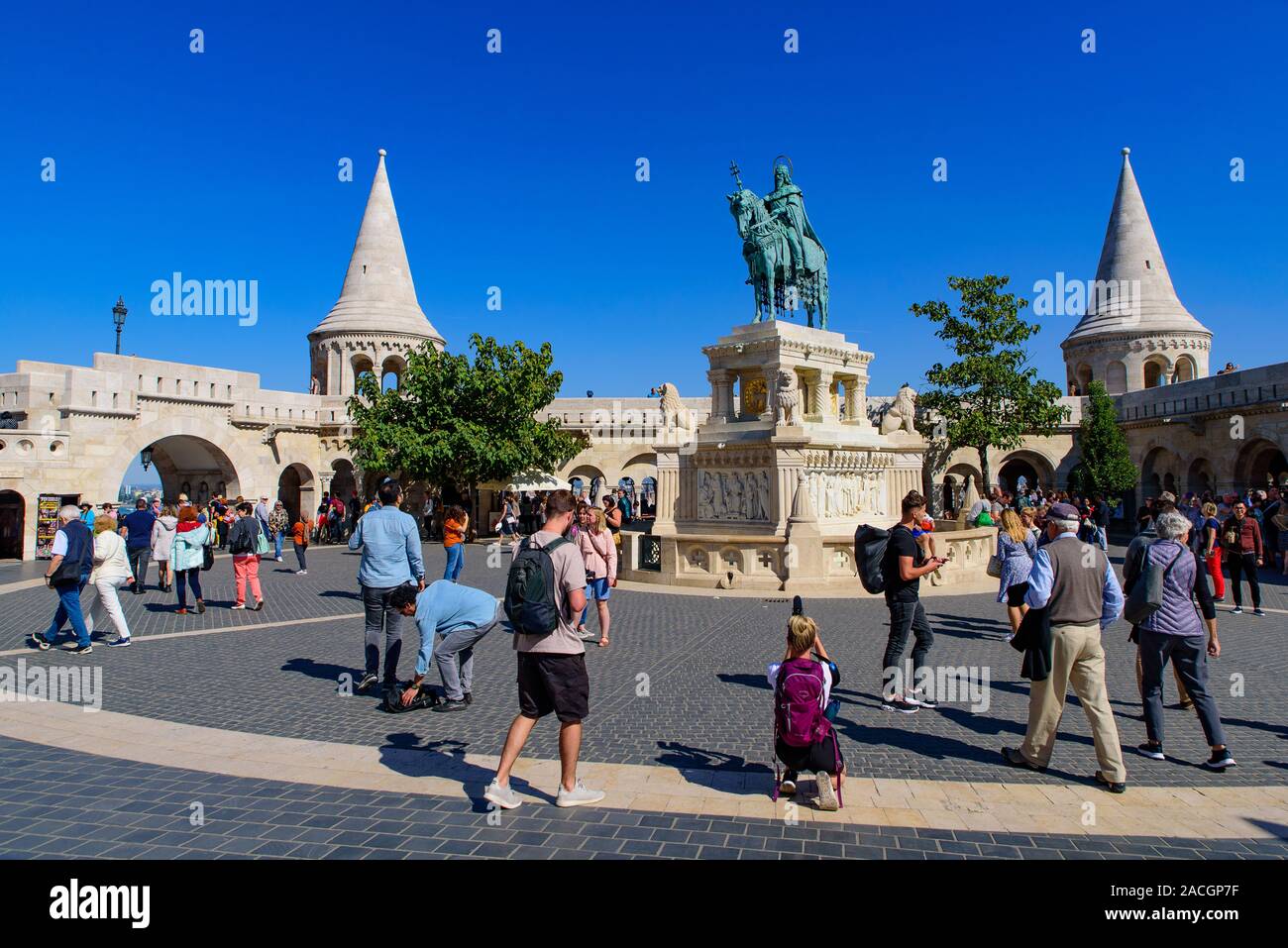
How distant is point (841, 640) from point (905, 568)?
9.73ft

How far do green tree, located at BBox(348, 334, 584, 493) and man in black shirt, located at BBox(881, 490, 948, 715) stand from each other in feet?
68.5

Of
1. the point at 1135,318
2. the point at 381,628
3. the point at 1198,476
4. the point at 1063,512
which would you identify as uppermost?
the point at 1135,318

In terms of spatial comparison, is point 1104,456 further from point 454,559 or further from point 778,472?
point 454,559

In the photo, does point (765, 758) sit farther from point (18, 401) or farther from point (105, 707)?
point (18, 401)

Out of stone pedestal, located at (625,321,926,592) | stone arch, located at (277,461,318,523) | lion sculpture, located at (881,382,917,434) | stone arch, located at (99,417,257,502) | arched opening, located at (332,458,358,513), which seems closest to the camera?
stone pedestal, located at (625,321,926,592)

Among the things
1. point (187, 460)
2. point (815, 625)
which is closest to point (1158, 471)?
point (815, 625)

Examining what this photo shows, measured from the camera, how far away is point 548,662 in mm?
4367

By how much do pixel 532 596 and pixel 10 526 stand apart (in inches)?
886

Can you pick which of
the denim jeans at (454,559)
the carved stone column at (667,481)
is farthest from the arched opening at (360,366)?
the denim jeans at (454,559)

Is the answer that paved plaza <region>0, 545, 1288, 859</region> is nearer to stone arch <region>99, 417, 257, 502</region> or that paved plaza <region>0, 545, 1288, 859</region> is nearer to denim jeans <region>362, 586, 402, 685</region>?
denim jeans <region>362, 586, 402, 685</region>

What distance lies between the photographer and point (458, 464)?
27078mm

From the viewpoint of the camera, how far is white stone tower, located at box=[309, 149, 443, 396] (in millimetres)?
33562

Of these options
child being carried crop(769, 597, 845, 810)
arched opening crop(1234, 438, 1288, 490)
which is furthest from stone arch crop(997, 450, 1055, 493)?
child being carried crop(769, 597, 845, 810)

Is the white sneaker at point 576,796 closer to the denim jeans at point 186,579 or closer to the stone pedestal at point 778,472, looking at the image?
the denim jeans at point 186,579
